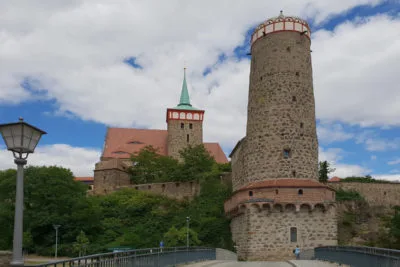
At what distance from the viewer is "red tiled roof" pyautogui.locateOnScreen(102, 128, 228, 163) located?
199 feet

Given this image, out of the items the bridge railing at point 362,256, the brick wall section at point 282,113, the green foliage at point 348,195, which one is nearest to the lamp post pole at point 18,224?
the bridge railing at point 362,256

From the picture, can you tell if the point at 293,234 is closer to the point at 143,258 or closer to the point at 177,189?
the point at 143,258

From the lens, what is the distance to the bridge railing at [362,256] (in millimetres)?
10284

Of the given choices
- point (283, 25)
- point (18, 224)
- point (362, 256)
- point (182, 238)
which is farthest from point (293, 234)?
point (18, 224)

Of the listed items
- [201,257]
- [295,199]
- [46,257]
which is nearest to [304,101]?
[295,199]

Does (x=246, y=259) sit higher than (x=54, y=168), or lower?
lower

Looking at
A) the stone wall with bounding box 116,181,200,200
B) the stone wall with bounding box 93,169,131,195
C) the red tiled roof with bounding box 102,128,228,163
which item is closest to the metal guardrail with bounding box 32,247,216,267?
the stone wall with bounding box 116,181,200,200

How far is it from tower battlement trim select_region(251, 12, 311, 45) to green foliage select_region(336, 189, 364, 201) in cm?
1234

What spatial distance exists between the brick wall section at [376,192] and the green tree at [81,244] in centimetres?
1908

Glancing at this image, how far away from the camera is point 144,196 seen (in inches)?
1639

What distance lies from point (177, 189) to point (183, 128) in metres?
19.8

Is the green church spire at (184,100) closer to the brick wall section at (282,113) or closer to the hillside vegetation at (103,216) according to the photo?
the hillside vegetation at (103,216)

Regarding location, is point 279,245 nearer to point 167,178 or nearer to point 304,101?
point 304,101

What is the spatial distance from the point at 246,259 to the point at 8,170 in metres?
25.0
